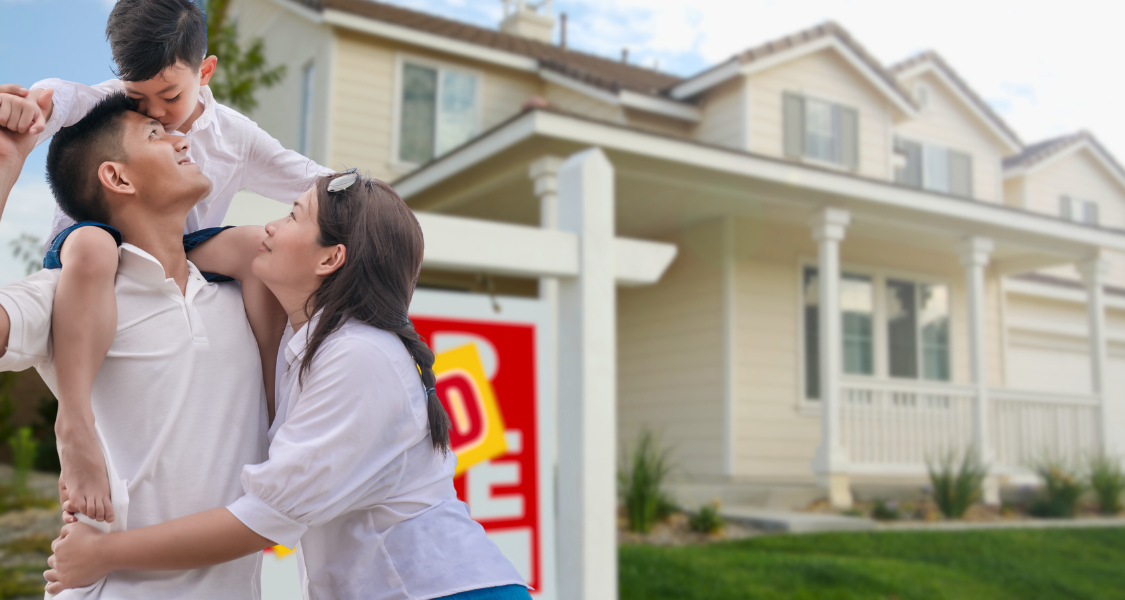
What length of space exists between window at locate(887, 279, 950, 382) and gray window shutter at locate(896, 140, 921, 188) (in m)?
1.93

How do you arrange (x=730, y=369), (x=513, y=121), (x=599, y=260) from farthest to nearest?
(x=730, y=369) → (x=513, y=121) → (x=599, y=260)

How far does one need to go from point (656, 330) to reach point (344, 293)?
9.45 m

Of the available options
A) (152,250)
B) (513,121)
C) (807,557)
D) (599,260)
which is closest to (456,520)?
(152,250)

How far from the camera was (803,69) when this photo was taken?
11156 mm

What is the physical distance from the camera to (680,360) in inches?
401

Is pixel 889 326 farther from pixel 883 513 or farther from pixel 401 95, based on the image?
pixel 401 95

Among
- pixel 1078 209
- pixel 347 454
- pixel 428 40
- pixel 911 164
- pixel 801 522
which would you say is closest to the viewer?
pixel 347 454

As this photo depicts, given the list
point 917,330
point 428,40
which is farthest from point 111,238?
point 917,330

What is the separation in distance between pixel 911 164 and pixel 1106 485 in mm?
5070

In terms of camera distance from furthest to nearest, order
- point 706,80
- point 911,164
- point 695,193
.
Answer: point 911,164 → point 706,80 → point 695,193

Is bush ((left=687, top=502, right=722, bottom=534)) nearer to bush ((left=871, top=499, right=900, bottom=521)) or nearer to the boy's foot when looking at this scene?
bush ((left=871, top=499, right=900, bottom=521))

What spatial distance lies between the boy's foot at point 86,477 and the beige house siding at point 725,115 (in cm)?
959

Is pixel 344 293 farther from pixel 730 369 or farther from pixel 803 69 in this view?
pixel 803 69

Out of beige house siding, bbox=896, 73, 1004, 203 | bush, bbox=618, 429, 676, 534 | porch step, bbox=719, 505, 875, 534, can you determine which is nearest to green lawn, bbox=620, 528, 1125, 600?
porch step, bbox=719, 505, 875, 534
